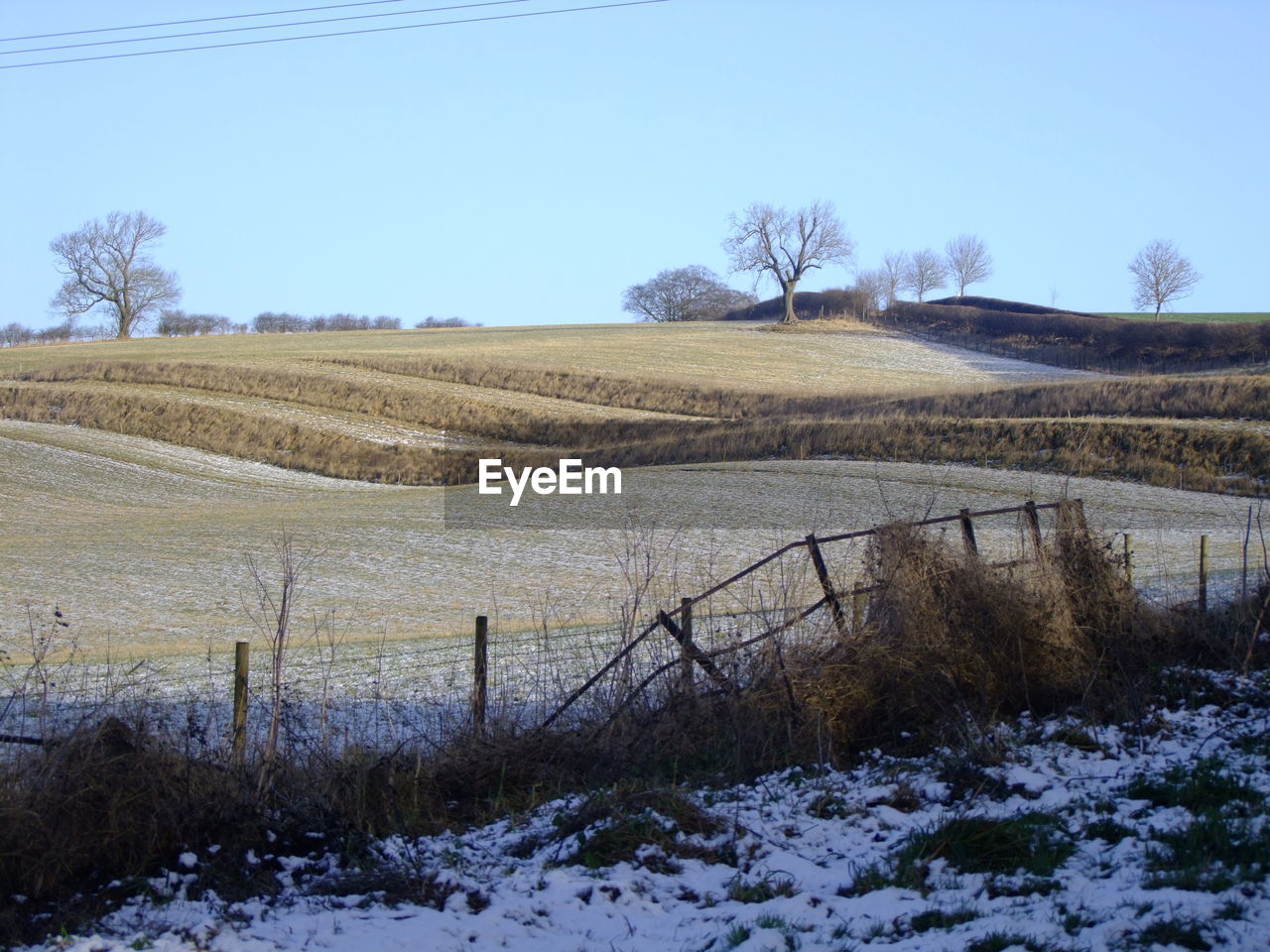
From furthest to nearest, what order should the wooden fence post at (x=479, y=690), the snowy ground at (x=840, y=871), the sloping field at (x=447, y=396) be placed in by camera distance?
the sloping field at (x=447, y=396)
the wooden fence post at (x=479, y=690)
the snowy ground at (x=840, y=871)

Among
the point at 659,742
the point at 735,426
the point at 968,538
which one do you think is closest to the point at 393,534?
the point at 968,538

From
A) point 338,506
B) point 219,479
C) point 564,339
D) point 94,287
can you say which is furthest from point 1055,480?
point 94,287

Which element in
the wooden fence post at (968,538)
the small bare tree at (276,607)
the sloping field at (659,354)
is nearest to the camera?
the small bare tree at (276,607)

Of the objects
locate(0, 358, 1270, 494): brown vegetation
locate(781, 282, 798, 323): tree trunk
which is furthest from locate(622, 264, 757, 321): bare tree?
locate(0, 358, 1270, 494): brown vegetation

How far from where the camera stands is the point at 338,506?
3117 cm

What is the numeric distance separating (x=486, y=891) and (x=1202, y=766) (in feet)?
14.1

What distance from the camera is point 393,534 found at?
2561 cm

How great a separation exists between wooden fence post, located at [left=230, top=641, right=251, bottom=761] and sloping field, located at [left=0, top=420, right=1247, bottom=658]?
10.8ft

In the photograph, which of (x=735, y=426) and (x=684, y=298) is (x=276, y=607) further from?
(x=684, y=298)

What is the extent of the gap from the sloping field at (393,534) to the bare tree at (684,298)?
87336 mm

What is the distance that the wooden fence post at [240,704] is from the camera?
263 inches

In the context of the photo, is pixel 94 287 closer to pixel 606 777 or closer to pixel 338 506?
pixel 338 506

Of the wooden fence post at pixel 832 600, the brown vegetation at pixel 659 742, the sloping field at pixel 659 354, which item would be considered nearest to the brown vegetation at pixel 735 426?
the sloping field at pixel 659 354

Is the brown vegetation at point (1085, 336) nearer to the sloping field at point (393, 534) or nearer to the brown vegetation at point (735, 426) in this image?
the brown vegetation at point (735, 426)
